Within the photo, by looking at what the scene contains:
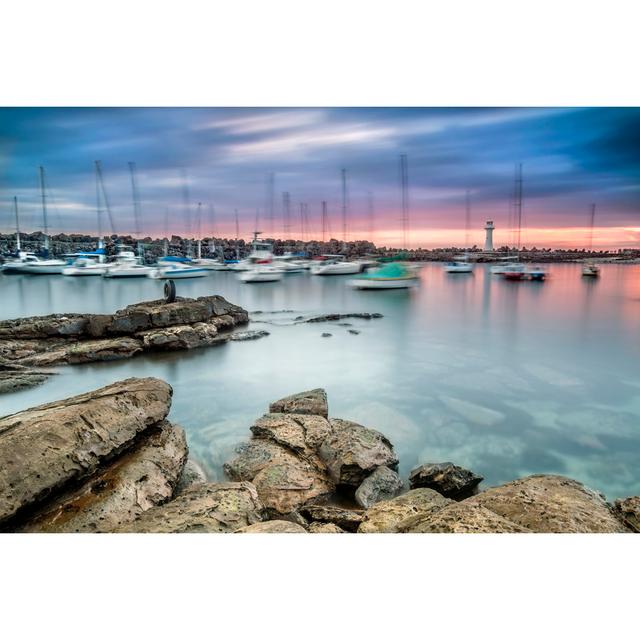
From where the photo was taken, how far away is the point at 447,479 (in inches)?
121

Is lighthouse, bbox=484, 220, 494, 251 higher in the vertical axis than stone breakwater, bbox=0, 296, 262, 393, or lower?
higher

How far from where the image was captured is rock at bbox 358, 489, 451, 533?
8.16 feet

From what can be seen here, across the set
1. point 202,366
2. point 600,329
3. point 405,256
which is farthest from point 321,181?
point 600,329

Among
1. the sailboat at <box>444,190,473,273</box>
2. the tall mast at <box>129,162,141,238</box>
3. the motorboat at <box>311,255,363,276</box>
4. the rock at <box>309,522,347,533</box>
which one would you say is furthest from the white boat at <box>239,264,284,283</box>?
the rock at <box>309,522,347,533</box>

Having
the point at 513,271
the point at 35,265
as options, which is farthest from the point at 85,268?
the point at 513,271

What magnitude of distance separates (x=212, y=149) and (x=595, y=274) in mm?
3671

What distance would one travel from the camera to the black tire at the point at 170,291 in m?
5.17

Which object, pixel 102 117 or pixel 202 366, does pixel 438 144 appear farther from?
pixel 202 366

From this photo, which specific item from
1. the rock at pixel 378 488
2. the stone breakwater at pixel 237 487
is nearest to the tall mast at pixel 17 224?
the stone breakwater at pixel 237 487

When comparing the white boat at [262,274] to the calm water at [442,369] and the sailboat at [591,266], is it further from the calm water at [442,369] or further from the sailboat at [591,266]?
the sailboat at [591,266]

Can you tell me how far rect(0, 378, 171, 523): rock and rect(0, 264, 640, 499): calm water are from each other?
80 cm

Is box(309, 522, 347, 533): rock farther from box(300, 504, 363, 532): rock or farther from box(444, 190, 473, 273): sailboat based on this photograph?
box(444, 190, 473, 273): sailboat

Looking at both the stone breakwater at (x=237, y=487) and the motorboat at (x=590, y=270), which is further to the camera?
the motorboat at (x=590, y=270)

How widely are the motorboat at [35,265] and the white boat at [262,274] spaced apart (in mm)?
1712
